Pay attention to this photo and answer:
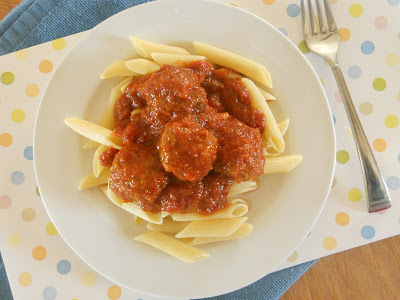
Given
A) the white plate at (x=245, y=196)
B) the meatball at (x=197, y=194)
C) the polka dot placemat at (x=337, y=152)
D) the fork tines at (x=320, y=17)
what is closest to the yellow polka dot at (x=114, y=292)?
the polka dot placemat at (x=337, y=152)

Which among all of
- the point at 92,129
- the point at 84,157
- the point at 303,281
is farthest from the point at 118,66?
the point at 303,281

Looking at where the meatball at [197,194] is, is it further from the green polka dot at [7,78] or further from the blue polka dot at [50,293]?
the green polka dot at [7,78]

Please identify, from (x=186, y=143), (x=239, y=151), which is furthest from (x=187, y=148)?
(x=239, y=151)

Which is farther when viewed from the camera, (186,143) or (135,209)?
(135,209)

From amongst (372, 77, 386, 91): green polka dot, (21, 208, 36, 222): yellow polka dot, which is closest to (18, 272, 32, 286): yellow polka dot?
(21, 208, 36, 222): yellow polka dot

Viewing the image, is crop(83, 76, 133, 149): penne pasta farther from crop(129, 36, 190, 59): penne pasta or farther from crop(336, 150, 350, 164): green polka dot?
crop(336, 150, 350, 164): green polka dot

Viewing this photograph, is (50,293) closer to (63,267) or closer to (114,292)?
(63,267)
